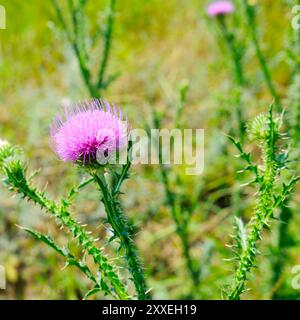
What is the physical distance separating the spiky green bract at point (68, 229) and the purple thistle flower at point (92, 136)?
168mm

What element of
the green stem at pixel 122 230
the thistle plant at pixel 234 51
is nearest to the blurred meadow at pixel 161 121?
the thistle plant at pixel 234 51

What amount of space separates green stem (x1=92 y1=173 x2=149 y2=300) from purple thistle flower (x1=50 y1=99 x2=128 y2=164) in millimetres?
67

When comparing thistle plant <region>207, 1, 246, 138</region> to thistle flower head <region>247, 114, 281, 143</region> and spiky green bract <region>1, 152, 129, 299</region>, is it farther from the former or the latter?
spiky green bract <region>1, 152, 129, 299</region>

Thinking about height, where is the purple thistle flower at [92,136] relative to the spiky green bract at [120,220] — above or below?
above

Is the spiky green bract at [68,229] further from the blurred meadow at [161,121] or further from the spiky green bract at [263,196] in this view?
the spiky green bract at [263,196]

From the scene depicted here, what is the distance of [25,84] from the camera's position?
4309 millimetres

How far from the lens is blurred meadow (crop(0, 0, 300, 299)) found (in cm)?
247

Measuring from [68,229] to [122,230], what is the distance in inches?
6.7

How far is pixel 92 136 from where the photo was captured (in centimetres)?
134

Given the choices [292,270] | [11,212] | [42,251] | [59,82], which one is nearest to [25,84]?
[59,82]

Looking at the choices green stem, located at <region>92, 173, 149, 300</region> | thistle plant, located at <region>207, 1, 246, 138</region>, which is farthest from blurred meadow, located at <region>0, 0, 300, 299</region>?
green stem, located at <region>92, 173, 149, 300</region>

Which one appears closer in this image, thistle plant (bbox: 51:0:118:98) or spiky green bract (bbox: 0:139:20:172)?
spiky green bract (bbox: 0:139:20:172)

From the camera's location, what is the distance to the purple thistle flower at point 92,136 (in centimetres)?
133
